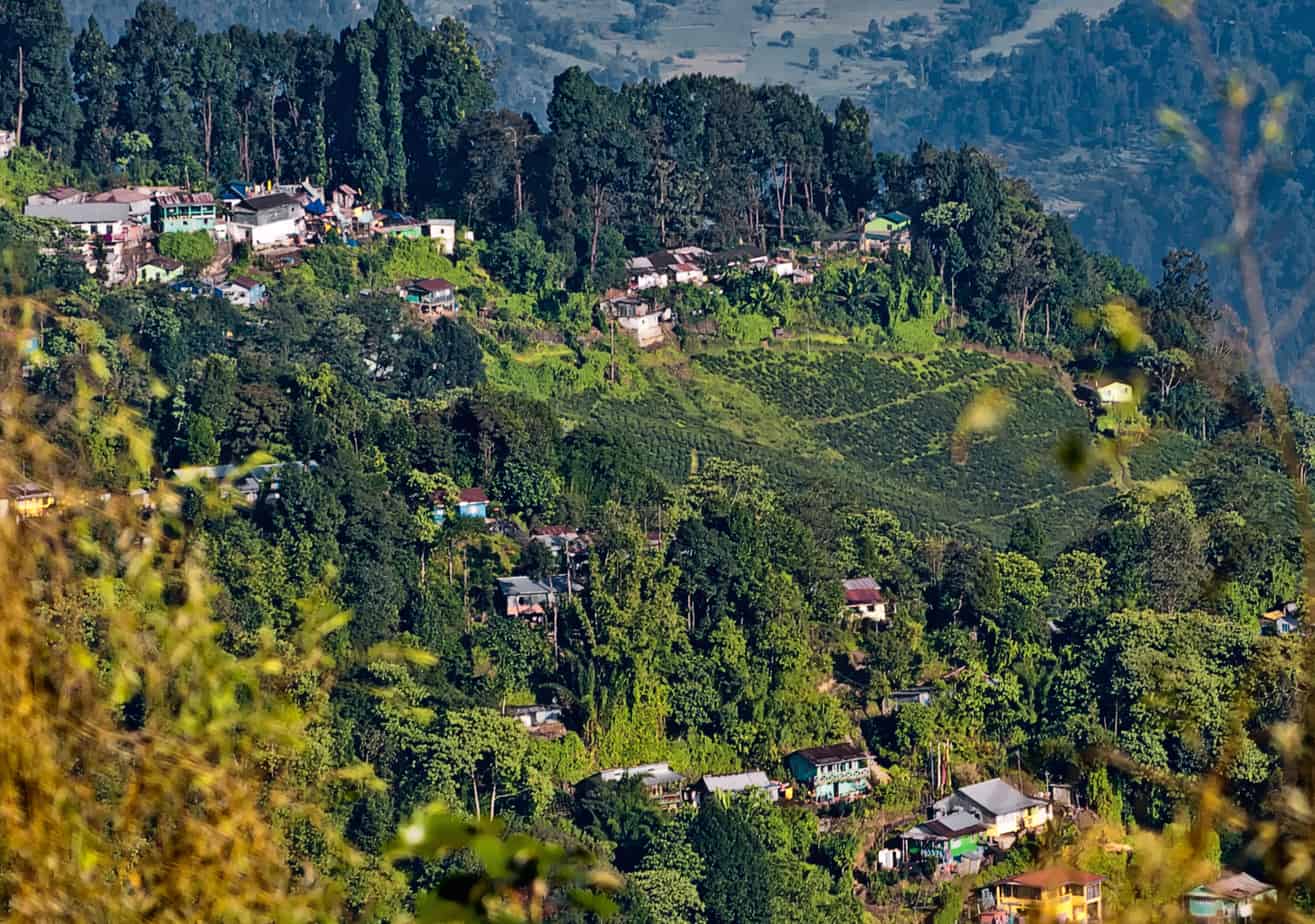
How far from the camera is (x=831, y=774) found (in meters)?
23.6

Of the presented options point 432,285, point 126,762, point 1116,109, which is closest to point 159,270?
point 432,285

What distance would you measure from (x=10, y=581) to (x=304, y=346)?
2344cm

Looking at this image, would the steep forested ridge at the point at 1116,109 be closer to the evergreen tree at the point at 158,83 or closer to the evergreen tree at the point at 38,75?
the evergreen tree at the point at 158,83

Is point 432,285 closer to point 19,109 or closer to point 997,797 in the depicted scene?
point 19,109

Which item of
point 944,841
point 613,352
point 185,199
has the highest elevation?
point 185,199

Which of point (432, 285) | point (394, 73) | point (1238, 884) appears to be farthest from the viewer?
point (394, 73)

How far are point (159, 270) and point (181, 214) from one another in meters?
1.15

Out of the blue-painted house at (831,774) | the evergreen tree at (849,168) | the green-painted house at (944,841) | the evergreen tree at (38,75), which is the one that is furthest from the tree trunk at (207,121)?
the green-painted house at (944,841)

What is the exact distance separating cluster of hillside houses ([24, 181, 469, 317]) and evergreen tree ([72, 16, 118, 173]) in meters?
1.66

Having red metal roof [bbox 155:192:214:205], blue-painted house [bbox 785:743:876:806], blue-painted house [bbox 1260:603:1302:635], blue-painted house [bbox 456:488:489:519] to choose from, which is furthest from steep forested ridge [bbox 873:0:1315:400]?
blue-painted house [bbox 785:743:876:806]

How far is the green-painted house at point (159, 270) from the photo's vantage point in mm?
31203

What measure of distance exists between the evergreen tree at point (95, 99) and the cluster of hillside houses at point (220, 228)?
1658 mm

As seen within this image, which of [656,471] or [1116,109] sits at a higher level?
[656,471]

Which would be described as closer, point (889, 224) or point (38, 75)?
point (38, 75)
